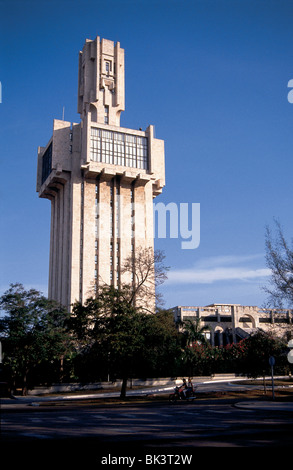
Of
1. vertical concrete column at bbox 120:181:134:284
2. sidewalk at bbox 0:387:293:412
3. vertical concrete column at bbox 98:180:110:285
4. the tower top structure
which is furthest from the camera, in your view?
the tower top structure

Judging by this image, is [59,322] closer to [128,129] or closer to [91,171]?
[91,171]

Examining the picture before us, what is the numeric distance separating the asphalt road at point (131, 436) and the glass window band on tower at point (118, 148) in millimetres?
58535

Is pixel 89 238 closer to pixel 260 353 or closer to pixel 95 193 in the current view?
pixel 95 193

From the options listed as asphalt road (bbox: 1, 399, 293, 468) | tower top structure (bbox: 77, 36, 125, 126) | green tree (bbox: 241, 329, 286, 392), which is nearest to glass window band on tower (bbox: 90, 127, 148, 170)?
tower top structure (bbox: 77, 36, 125, 126)

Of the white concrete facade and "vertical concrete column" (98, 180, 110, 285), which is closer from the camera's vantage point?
"vertical concrete column" (98, 180, 110, 285)

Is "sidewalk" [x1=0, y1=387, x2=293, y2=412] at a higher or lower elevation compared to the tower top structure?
lower

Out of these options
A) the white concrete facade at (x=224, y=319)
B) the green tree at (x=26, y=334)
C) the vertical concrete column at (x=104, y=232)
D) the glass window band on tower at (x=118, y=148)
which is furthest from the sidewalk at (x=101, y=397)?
the glass window band on tower at (x=118, y=148)

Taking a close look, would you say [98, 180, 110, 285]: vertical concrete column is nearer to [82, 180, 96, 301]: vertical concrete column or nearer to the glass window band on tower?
[82, 180, 96, 301]: vertical concrete column

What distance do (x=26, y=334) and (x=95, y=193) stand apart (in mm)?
40495

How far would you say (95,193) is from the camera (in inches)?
2874

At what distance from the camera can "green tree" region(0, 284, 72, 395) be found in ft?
115

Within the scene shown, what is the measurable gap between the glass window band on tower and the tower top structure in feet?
23.3

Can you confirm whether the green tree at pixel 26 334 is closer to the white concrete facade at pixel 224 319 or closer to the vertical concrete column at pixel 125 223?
the vertical concrete column at pixel 125 223
